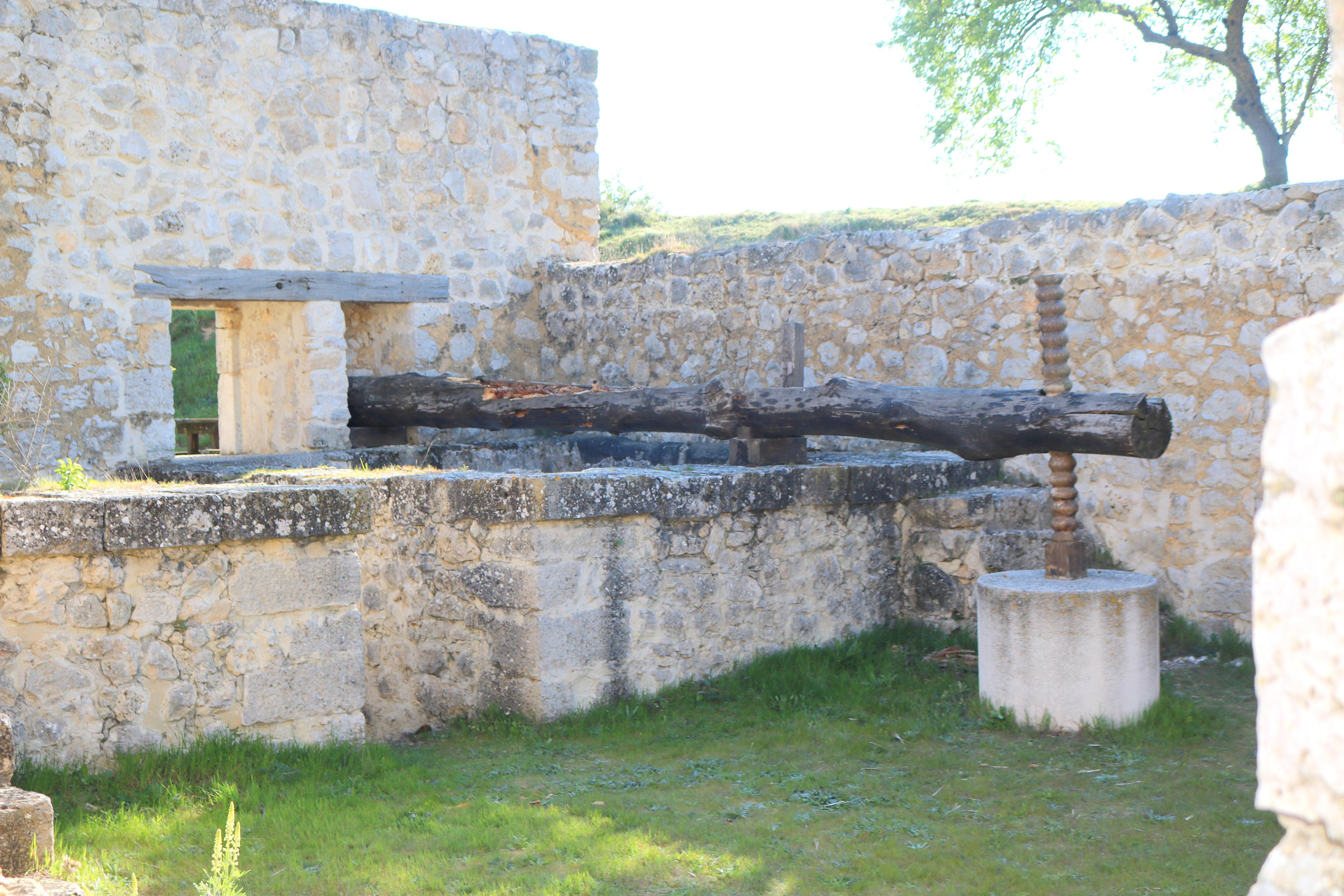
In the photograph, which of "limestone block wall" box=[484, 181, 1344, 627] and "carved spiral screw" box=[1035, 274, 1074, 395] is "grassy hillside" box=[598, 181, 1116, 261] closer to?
"limestone block wall" box=[484, 181, 1344, 627]

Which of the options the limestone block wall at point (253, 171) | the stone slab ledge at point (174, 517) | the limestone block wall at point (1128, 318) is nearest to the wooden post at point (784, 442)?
the limestone block wall at point (1128, 318)

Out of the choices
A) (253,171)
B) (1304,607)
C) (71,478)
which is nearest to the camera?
(1304,607)

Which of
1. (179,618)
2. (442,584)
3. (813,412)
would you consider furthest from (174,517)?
(813,412)

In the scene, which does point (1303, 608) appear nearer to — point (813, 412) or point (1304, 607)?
point (1304, 607)

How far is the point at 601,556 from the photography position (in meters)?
5.85

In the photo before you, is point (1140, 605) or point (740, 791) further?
point (1140, 605)

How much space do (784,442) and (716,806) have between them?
2.83 meters

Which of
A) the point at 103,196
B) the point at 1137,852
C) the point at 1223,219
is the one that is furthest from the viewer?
the point at 103,196

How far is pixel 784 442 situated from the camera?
6.96 meters

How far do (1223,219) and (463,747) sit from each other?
15.8ft

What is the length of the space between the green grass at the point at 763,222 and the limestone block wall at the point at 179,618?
766cm

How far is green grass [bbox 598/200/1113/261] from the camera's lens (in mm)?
15406

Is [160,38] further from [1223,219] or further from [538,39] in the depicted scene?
[1223,219]

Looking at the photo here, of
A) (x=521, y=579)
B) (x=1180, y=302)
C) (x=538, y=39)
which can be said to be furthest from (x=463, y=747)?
(x=538, y=39)
